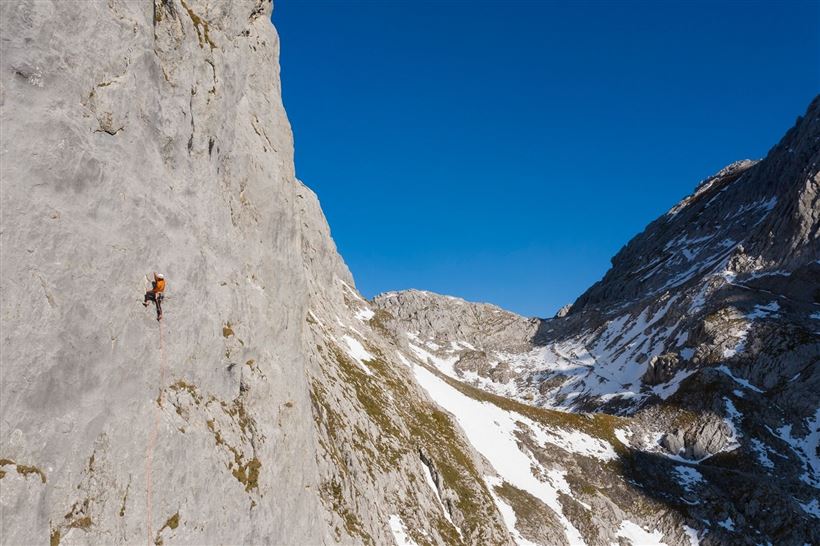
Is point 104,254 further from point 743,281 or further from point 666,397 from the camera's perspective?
point 743,281

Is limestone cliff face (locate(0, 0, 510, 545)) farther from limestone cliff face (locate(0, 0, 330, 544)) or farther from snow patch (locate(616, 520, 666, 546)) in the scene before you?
snow patch (locate(616, 520, 666, 546))

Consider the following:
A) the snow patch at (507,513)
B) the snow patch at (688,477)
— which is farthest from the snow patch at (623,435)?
the snow patch at (507,513)

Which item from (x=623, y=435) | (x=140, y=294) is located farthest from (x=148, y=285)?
(x=623, y=435)

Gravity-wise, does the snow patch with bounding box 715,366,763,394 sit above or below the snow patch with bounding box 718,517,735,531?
above

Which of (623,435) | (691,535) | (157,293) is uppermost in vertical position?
(157,293)

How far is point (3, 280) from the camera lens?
11922 millimetres

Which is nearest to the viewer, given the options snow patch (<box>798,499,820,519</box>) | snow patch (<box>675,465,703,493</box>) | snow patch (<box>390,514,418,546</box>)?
snow patch (<box>390,514,418,546</box>)

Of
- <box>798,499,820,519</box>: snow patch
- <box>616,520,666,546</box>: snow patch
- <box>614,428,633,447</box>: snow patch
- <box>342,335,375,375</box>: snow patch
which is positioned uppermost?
<box>342,335,375,375</box>: snow patch

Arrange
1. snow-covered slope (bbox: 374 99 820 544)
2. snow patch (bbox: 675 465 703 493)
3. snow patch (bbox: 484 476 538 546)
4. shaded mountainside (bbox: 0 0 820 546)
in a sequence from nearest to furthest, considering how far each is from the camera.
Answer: shaded mountainside (bbox: 0 0 820 546) < snow patch (bbox: 484 476 538 546) < snow-covered slope (bbox: 374 99 820 544) < snow patch (bbox: 675 465 703 493)

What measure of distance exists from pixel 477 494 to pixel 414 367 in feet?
91.4

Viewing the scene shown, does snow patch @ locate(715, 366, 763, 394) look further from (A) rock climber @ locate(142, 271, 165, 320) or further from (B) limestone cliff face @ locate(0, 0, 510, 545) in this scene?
(A) rock climber @ locate(142, 271, 165, 320)

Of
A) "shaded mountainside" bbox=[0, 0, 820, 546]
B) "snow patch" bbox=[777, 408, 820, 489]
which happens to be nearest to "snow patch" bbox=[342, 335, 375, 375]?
"shaded mountainside" bbox=[0, 0, 820, 546]

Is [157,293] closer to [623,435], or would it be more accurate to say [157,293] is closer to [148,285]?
[148,285]

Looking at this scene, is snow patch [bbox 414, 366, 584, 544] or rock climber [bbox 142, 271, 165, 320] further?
snow patch [bbox 414, 366, 584, 544]
